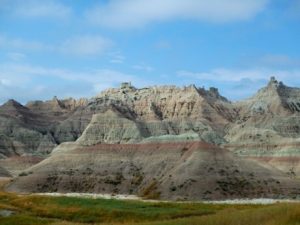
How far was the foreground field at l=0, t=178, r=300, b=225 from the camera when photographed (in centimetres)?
2852

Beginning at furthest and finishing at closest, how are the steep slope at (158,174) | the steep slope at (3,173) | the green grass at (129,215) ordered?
the steep slope at (3,173)
the steep slope at (158,174)
the green grass at (129,215)

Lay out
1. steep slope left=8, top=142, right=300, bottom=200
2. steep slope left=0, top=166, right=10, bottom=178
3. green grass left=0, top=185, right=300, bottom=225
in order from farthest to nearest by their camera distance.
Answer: steep slope left=0, top=166, right=10, bottom=178
steep slope left=8, top=142, right=300, bottom=200
green grass left=0, top=185, right=300, bottom=225

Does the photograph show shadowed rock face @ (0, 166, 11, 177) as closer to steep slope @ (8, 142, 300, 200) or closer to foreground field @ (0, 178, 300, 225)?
steep slope @ (8, 142, 300, 200)

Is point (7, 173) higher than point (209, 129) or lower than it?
lower

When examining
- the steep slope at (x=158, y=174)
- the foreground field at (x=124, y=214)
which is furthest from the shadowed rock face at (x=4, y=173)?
the foreground field at (x=124, y=214)

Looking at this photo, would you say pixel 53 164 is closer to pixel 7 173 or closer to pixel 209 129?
pixel 7 173

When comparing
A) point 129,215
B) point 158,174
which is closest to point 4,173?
point 158,174

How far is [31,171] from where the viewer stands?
4988 inches

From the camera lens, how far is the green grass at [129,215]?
93.4ft

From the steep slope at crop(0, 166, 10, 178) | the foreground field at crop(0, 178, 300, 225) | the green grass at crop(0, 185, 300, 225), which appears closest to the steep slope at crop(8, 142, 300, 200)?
the steep slope at crop(0, 166, 10, 178)

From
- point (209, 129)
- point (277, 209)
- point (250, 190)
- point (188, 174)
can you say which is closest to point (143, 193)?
point (188, 174)

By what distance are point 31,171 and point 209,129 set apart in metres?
79.2

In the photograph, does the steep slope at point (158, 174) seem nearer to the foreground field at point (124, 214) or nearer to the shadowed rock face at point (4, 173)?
the shadowed rock face at point (4, 173)

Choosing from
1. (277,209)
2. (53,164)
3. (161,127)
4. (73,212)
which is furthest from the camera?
(161,127)
